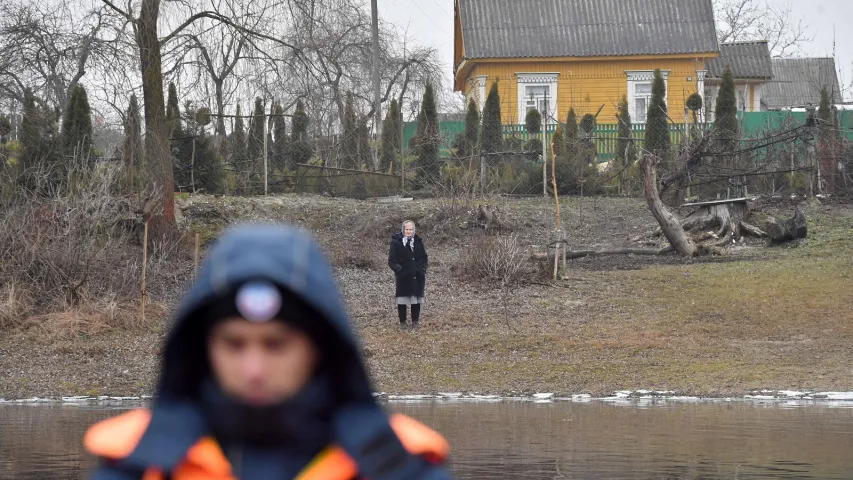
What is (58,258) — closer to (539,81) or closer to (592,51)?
(539,81)

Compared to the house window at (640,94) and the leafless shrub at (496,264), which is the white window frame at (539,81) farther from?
the leafless shrub at (496,264)

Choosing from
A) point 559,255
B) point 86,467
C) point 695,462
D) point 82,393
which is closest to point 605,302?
point 559,255

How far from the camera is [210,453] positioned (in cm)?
196

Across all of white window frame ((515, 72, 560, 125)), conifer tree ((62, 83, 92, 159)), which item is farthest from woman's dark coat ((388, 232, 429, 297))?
white window frame ((515, 72, 560, 125))

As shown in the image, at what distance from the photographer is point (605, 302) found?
21.9 m

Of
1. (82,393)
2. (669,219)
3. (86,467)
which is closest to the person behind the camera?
(86,467)

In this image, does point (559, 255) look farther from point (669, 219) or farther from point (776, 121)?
point (776, 121)

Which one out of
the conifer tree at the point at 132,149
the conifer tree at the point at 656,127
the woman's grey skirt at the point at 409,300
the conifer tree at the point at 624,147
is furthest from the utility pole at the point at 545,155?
the woman's grey skirt at the point at 409,300

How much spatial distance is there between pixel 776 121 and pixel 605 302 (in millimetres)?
14971

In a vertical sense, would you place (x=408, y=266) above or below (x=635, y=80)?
below

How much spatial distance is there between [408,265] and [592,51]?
32027 millimetres

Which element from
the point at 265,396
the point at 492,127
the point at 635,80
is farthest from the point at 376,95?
the point at 265,396

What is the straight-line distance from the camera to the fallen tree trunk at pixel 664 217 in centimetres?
2552

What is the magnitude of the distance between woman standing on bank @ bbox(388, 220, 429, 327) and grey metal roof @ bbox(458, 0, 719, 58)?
30.6 m
